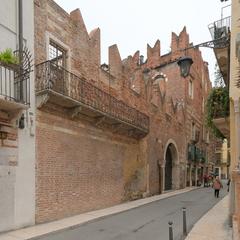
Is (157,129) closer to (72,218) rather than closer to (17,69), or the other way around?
(72,218)

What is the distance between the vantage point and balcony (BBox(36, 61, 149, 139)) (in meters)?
14.2

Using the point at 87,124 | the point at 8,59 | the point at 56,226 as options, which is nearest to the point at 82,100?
the point at 87,124

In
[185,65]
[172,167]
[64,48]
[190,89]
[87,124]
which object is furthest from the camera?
[190,89]

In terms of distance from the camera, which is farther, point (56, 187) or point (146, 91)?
point (146, 91)

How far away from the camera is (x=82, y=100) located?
1658 cm

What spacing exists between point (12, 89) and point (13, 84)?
6.3 inches

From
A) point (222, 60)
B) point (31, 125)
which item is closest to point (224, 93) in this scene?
point (222, 60)

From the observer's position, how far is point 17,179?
12758 mm

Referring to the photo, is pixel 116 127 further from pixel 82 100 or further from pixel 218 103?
pixel 218 103

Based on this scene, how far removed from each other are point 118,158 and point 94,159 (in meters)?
3.15

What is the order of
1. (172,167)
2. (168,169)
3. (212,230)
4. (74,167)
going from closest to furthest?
(212,230) < (74,167) < (168,169) < (172,167)

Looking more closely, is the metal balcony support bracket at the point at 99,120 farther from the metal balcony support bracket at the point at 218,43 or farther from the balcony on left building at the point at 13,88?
the metal balcony support bracket at the point at 218,43

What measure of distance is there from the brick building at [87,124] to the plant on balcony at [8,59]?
2.19 metres

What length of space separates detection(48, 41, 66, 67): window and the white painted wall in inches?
66.6
